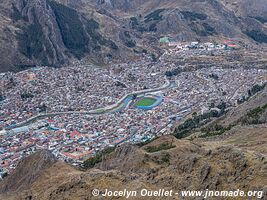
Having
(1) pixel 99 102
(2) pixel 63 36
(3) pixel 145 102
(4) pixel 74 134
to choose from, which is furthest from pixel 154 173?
(2) pixel 63 36

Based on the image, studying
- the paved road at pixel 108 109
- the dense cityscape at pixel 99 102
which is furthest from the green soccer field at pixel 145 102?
the paved road at pixel 108 109

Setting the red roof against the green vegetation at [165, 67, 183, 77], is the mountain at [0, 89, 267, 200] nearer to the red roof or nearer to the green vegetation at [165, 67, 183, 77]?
the red roof

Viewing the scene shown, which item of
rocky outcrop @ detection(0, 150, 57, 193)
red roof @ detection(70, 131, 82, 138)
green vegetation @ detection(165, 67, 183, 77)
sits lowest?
green vegetation @ detection(165, 67, 183, 77)

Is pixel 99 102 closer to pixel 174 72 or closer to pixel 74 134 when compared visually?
pixel 74 134

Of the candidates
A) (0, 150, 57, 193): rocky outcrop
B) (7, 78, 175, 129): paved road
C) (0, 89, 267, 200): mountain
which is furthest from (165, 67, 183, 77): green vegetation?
(0, 150, 57, 193): rocky outcrop

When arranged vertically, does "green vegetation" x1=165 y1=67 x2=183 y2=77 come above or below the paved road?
below

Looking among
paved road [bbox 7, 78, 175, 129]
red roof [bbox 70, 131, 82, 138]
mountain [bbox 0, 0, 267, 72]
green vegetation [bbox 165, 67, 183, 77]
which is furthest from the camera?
mountain [bbox 0, 0, 267, 72]

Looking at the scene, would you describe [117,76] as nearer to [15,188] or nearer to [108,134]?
[108,134]
